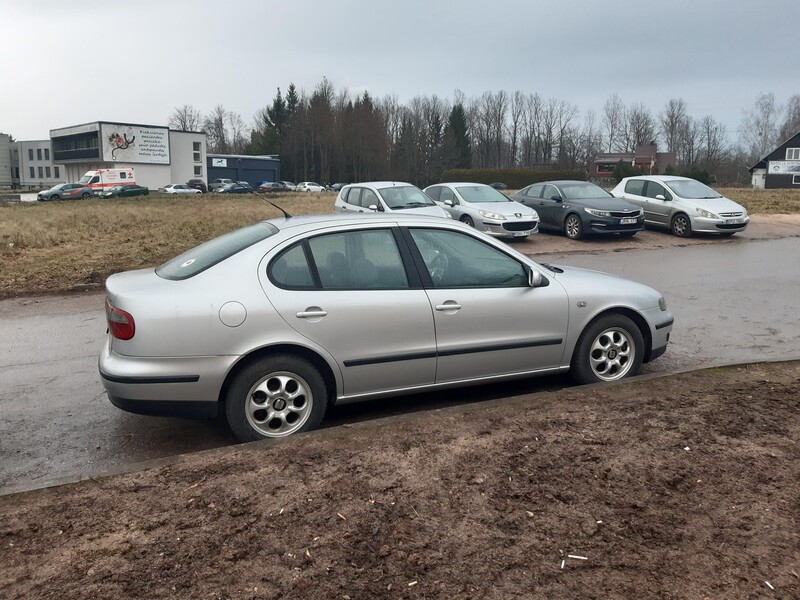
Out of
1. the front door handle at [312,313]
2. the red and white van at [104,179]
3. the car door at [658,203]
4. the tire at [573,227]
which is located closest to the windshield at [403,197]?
the tire at [573,227]

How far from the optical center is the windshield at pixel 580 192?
61.7 ft

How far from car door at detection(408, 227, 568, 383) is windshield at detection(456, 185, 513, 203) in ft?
40.8

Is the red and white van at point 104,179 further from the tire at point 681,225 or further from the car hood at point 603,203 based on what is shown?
the tire at point 681,225

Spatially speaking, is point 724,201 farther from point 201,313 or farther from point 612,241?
point 201,313

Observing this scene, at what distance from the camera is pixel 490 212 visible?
16906 millimetres

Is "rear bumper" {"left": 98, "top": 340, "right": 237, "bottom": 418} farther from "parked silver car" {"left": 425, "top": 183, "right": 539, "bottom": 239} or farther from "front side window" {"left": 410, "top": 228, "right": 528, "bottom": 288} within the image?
"parked silver car" {"left": 425, "top": 183, "right": 539, "bottom": 239}

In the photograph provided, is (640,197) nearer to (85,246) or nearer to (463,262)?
(85,246)

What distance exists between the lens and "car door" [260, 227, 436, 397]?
4.69 meters

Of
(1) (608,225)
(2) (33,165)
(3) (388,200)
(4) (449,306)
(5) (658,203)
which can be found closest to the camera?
(4) (449,306)

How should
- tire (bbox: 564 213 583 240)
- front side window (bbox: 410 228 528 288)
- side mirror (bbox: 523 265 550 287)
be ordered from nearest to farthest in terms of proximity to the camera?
front side window (bbox: 410 228 528 288)
side mirror (bbox: 523 265 550 287)
tire (bbox: 564 213 583 240)

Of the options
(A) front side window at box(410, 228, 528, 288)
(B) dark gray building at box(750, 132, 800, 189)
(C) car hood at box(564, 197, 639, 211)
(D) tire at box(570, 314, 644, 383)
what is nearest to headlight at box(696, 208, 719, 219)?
(C) car hood at box(564, 197, 639, 211)

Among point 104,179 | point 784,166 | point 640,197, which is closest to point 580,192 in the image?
point 640,197

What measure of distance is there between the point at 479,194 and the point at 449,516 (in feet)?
50.3

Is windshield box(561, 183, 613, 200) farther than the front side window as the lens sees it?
Yes
